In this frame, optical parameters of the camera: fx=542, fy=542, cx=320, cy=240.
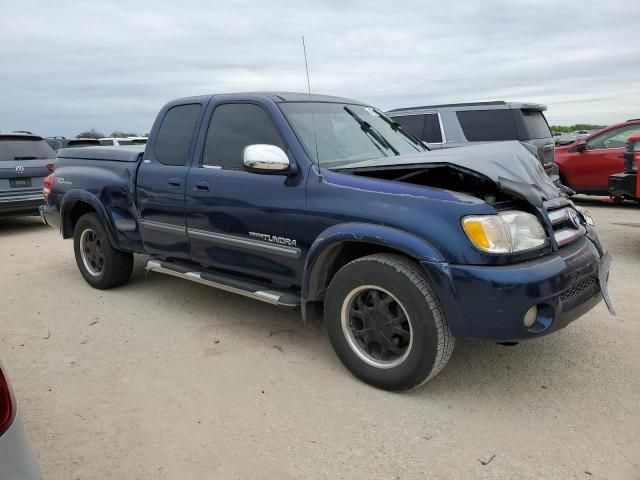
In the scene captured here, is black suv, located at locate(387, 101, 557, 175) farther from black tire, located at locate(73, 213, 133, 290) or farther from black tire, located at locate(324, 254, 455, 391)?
black tire, located at locate(324, 254, 455, 391)

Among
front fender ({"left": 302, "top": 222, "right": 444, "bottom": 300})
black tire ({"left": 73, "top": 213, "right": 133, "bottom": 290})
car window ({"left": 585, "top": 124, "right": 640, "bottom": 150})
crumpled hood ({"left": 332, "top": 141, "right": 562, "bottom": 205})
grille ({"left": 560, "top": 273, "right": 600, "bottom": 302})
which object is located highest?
crumpled hood ({"left": 332, "top": 141, "right": 562, "bottom": 205})

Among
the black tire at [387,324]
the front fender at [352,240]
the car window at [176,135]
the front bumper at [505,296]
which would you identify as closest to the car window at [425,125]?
the car window at [176,135]

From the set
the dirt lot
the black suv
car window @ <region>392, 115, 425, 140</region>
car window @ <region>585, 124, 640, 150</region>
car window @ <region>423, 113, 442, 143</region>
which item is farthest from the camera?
car window @ <region>585, 124, 640, 150</region>

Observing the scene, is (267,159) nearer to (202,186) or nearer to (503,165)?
(202,186)

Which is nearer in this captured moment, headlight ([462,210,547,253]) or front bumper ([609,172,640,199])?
headlight ([462,210,547,253])

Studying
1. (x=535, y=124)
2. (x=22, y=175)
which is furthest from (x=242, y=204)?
(x=535, y=124)

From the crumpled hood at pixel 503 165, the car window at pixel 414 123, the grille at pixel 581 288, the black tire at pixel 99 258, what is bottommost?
the black tire at pixel 99 258

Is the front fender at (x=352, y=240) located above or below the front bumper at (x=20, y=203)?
above

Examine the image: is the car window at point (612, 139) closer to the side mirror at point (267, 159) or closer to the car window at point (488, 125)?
the car window at point (488, 125)

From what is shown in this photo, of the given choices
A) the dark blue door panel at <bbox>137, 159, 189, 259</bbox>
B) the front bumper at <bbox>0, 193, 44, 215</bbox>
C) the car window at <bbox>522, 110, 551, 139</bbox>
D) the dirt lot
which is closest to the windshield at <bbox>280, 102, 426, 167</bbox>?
the dark blue door panel at <bbox>137, 159, 189, 259</bbox>

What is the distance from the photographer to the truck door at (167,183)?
450 centimetres

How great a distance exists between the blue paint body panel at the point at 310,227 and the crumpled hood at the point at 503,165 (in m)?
0.14

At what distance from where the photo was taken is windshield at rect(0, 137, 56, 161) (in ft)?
30.2

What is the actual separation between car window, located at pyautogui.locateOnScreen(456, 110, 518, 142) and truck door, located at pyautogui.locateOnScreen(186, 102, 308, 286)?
20.0 feet
